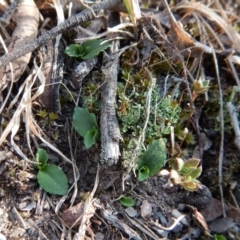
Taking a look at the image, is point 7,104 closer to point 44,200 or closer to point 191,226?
point 44,200

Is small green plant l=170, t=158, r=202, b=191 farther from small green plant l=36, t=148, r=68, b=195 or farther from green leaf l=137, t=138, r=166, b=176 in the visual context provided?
small green plant l=36, t=148, r=68, b=195

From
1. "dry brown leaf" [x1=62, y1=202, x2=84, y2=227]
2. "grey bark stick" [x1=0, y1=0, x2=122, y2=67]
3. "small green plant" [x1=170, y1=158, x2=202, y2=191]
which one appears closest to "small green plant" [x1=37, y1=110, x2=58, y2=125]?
"grey bark stick" [x1=0, y1=0, x2=122, y2=67]

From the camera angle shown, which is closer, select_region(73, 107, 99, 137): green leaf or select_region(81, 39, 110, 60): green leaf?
select_region(73, 107, 99, 137): green leaf

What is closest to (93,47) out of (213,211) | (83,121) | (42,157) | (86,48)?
(86,48)

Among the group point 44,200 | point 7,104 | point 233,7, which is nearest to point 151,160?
point 44,200

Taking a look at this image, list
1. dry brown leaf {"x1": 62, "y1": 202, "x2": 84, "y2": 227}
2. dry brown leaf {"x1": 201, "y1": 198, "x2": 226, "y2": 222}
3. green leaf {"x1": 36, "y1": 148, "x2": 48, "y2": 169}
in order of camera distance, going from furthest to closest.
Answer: dry brown leaf {"x1": 201, "y1": 198, "x2": 226, "y2": 222}
green leaf {"x1": 36, "y1": 148, "x2": 48, "y2": 169}
dry brown leaf {"x1": 62, "y1": 202, "x2": 84, "y2": 227}

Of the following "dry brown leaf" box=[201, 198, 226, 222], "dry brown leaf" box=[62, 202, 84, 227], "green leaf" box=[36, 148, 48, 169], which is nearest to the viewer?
"dry brown leaf" box=[62, 202, 84, 227]

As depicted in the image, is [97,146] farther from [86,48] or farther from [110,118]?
[86,48]
